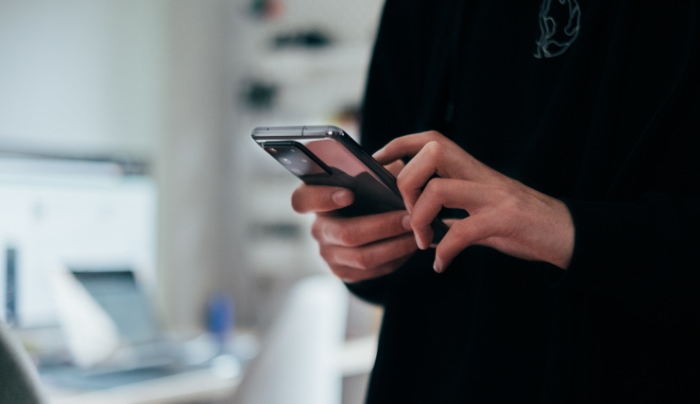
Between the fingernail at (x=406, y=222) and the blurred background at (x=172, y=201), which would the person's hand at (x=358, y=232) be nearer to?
the fingernail at (x=406, y=222)

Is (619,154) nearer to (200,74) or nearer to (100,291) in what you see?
(100,291)

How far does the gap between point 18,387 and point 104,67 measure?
8.04 feet

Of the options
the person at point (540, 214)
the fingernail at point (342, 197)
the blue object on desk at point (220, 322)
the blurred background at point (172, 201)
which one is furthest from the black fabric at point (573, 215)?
the blue object on desk at point (220, 322)

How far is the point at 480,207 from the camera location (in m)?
0.53

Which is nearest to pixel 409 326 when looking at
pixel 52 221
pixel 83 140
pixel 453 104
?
pixel 453 104

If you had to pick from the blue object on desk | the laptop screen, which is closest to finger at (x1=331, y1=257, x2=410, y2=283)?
the laptop screen

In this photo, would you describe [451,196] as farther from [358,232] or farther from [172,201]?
[172,201]

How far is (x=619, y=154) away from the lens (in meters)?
0.60

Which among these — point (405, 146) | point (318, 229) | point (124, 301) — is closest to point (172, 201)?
point (124, 301)

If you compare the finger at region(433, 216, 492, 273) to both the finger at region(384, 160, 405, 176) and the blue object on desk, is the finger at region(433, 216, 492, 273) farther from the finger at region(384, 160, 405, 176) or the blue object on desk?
the blue object on desk

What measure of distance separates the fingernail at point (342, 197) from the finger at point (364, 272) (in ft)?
0.28

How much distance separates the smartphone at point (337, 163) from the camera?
0.58m

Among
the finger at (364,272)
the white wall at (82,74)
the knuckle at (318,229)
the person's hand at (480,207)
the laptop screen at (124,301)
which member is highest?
the person's hand at (480,207)

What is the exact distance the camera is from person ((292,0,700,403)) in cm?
52
